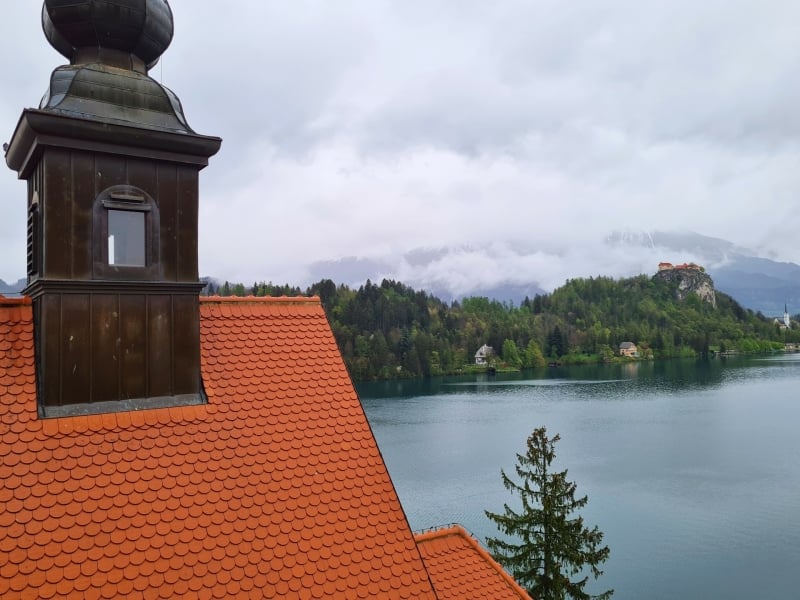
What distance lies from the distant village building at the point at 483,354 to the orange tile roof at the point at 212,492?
345 feet

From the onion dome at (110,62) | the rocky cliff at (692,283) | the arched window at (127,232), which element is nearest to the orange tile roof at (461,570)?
the arched window at (127,232)

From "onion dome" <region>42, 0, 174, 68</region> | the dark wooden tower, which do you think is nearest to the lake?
the dark wooden tower

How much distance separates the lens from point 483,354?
369 ft

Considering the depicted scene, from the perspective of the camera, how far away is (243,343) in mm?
6125

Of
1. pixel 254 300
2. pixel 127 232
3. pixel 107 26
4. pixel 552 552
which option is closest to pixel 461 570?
pixel 254 300

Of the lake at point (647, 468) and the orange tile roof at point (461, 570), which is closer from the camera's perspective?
the orange tile roof at point (461, 570)

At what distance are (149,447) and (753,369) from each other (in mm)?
101815

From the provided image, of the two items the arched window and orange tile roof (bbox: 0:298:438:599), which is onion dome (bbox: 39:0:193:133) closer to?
the arched window

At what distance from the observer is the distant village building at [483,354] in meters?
110

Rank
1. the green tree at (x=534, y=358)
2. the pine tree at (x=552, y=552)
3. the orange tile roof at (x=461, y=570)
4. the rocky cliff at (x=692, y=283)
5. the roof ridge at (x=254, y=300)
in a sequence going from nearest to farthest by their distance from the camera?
the roof ridge at (x=254, y=300) → the orange tile roof at (x=461, y=570) → the pine tree at (x=552, y=552) → the green tree at (x=534, y=358) → the rocky cliff at (x=692, y=283)

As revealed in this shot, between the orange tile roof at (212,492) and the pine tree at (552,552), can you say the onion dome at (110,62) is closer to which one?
the orange tile roof at (212,492)

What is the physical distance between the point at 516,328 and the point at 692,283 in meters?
94.2

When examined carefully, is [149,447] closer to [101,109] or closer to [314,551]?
[314,551]

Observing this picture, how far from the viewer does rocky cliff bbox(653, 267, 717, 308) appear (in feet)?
599
